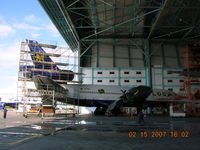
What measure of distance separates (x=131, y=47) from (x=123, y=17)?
1096cm

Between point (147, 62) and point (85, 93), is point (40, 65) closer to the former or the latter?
point (85, 93)

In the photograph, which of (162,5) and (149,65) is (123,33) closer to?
(149,65)

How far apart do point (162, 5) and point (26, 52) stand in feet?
76.7

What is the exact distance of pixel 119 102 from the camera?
29.2m

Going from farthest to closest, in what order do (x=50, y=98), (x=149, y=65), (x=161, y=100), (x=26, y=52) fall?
(x=149, y=65) → (x=161, y=100) → (x=26, y=52) → (x=50, y=98)

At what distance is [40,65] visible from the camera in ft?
111

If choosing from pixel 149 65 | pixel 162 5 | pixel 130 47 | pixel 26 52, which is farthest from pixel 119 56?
pixel 26 52

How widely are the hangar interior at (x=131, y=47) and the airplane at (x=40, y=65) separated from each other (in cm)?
649

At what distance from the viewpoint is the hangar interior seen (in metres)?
37.5

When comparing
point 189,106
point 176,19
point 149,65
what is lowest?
point 189,106

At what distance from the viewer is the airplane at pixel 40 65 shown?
3206 cm

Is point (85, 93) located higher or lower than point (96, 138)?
higher

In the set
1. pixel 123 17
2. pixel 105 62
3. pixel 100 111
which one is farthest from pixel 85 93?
pixel 123 17

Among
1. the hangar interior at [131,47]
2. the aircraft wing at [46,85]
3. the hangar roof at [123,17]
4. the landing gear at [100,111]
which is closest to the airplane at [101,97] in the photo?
the landing gear at [100,111]
